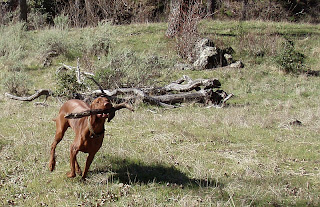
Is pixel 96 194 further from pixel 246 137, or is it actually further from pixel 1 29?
pixel 1 29

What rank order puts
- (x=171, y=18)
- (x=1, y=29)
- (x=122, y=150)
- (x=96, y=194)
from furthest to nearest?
(x=171, y=18), (x=1, y=29), (x=122, y=150), (x=96, y=194)

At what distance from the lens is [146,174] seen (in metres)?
5.79

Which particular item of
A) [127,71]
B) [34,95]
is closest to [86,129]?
[34,95]

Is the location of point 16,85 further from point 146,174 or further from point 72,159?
point 72,159

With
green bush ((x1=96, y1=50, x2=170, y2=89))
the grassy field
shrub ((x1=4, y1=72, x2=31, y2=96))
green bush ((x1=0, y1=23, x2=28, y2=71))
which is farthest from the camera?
green bush ((x1=0, y1=23, x2=28, y2=71))

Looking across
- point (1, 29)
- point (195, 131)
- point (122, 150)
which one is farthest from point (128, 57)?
point (1, 29)

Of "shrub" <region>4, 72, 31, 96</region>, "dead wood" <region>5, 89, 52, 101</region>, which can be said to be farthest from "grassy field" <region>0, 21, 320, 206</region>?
"shrub" <region>4, 72, 31, 96</region>

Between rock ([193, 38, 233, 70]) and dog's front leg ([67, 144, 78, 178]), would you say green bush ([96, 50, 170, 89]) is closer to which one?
rock ([193, 38, 233, 70])

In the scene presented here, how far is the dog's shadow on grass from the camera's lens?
5.47m

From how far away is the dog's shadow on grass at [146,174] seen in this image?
547cm

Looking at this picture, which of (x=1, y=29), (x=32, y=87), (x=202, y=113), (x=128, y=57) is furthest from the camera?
(x=1, y=29)

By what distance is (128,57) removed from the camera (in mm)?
12836

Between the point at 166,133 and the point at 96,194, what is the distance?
3087 mm

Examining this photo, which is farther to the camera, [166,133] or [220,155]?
[166,133]
